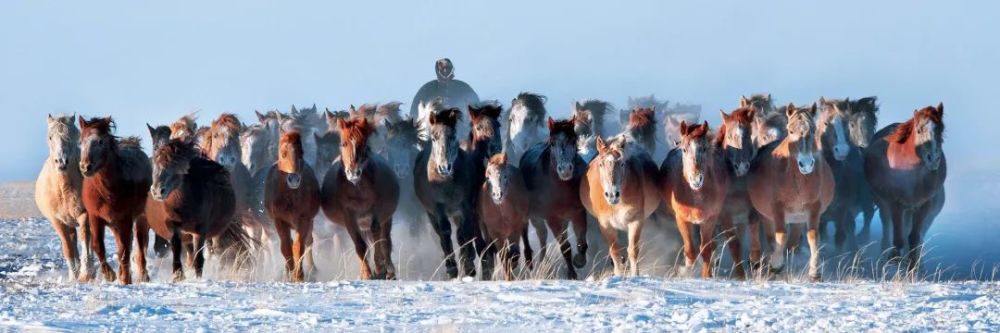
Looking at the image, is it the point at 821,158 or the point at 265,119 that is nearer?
the point at 821,158

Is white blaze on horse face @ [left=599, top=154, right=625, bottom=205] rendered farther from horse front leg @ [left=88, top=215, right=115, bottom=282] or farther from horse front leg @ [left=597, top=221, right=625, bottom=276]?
horse front leg @ [left=88, top=215, right=115, bottom=282]

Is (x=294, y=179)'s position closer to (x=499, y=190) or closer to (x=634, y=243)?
(x=499, y=190)

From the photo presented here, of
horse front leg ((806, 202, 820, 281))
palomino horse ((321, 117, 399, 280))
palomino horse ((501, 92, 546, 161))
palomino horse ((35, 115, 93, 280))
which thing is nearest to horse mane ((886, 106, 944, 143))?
horse front leg ((806, 202, 820, 281))

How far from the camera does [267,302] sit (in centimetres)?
1025

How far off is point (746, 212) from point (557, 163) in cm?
190

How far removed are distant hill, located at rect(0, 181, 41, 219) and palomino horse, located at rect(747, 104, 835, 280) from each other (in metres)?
20.1

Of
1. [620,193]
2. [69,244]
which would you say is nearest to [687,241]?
[620,193]

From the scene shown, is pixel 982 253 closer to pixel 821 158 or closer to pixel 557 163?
pixel 821 158

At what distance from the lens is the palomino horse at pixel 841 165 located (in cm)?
1475

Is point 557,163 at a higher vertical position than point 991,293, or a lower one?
higher

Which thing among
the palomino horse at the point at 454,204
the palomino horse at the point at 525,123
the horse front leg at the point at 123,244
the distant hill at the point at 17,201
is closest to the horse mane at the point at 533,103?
the palomino horse at the point at 525,123

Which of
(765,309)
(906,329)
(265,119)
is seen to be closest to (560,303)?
(765,309)

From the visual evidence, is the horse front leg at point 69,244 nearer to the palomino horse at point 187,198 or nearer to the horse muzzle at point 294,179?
the palomino horse at point 187,198

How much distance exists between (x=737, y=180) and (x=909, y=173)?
7.19 feet
